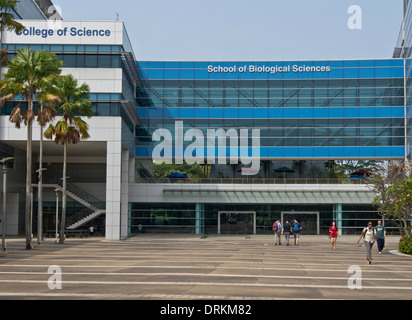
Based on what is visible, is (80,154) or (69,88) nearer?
(69,88)

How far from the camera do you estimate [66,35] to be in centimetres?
4991

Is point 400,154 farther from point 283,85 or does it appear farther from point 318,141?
point 283,85

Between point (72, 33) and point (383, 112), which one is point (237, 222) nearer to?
point (383, 112)

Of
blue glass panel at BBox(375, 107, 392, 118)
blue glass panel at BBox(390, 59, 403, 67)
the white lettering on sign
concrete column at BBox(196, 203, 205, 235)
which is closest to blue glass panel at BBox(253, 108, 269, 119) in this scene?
concrete column at BBox(196, 203, 205, 235)

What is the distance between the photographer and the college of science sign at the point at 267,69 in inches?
2451

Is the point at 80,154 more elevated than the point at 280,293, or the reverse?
the point at 80,154

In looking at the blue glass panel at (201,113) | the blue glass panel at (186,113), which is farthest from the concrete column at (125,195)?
the blue glass panel at (201,113)

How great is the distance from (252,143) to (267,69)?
27.9 feet

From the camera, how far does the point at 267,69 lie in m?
62.6

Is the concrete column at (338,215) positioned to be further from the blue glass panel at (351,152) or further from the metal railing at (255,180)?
the blue glass panel at (351,152)

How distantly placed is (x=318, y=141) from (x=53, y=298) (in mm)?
50872

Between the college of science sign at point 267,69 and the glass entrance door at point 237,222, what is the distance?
15811 mm

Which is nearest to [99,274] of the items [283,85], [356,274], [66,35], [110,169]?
[356,274]

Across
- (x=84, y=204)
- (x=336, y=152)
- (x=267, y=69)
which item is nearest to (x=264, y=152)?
(x=336, y=152)
